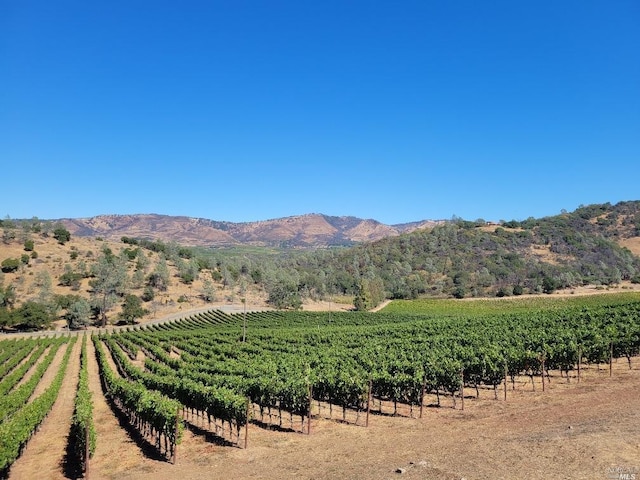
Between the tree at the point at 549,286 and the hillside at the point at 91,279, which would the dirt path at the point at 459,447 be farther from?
the tree at the point at 549,286

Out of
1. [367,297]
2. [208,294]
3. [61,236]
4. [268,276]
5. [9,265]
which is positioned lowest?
[367,297]

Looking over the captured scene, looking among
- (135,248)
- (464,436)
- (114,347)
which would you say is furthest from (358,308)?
(464,436)

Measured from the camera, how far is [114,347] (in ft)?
216

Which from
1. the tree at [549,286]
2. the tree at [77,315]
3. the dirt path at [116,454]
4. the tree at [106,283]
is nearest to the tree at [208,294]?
the tree at [106,283]

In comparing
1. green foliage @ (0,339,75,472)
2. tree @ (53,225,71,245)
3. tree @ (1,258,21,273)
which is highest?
tree @ (53,225,71,245)

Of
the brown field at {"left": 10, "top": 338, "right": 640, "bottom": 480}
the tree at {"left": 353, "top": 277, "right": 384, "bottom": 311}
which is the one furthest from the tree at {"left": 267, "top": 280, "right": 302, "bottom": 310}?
the brown field at {"left": 10, "top": 338, "right": 640, "bottom": 480}

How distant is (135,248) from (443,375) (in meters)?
165

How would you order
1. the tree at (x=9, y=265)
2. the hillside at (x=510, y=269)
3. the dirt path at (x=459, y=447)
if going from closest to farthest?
the dirt path at (x=459, y=447) < the tree at (x=9, y=265) < the hillside at (x=510, y=269)

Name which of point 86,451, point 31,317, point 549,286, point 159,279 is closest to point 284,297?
point 159,279

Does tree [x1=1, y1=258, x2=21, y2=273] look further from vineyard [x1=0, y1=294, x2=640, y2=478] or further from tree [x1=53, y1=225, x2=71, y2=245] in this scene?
vineyard [x1=0, y1=294, x2=640, y2=478]

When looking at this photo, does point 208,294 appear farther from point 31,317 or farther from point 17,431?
point 17,431

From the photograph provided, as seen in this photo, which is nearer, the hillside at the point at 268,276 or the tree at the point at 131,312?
the tree at the point at 131,312

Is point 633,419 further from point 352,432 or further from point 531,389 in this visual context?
point 352,432

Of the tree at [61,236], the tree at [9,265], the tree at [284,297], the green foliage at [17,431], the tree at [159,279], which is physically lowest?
the green foliage at [17,431]
